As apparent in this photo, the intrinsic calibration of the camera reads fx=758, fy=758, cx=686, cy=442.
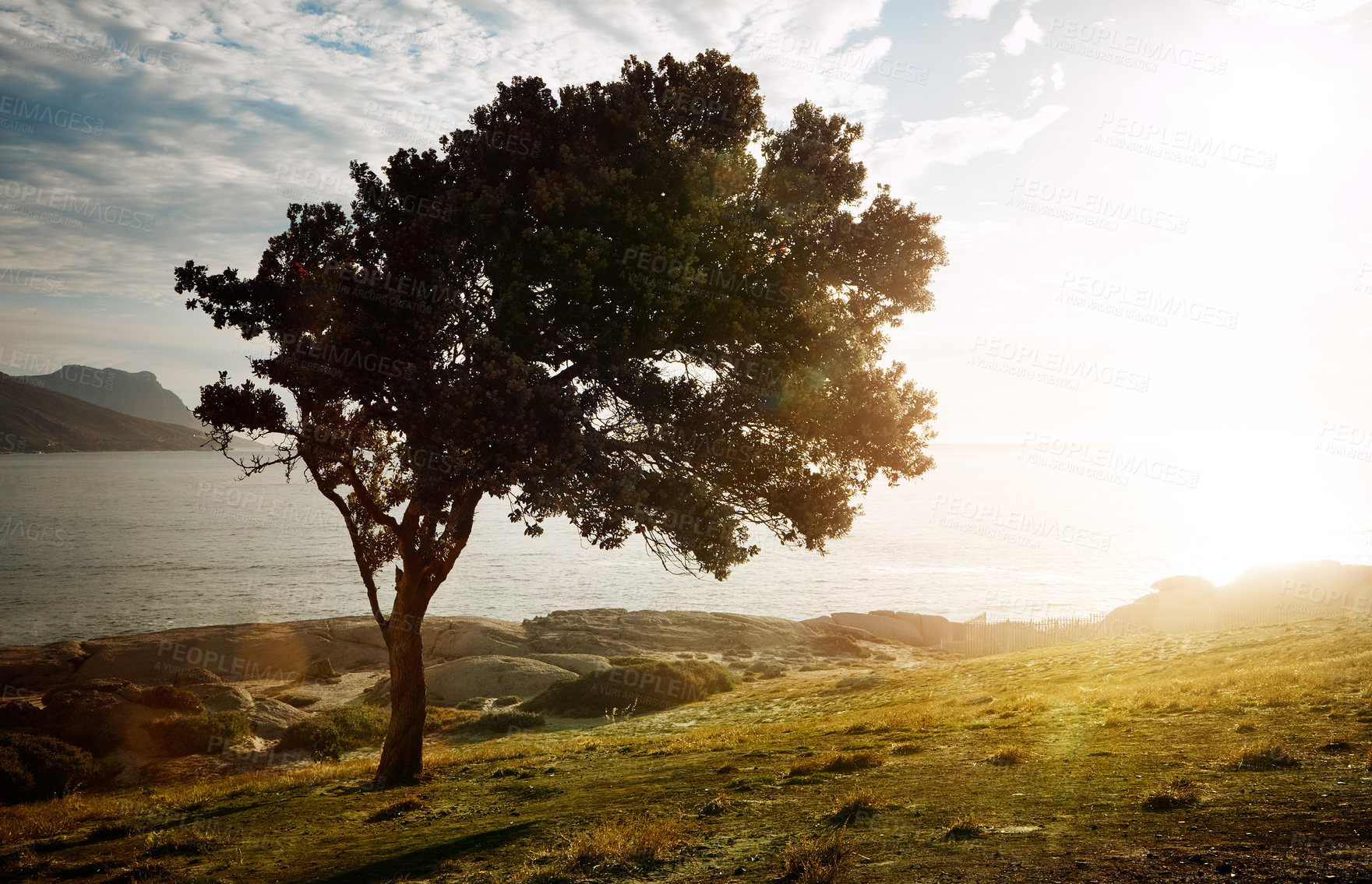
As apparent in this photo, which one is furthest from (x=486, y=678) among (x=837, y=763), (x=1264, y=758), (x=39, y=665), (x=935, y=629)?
(x=935, y=629)

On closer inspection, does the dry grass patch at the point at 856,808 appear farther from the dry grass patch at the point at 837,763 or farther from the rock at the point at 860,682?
the rock at the point at 860,682

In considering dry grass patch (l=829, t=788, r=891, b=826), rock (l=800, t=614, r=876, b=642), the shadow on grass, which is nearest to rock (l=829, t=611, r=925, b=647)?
rock (l=800, t=614, r=876, b=642)

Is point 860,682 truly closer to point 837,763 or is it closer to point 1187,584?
point 837,763

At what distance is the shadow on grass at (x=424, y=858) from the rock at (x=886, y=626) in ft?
174

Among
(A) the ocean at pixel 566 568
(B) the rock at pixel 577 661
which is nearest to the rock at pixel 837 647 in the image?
(A) the ocean at pixel 566 568

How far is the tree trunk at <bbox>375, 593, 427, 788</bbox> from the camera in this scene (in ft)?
51.5

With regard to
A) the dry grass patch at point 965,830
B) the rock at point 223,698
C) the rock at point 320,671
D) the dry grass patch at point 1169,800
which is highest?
the dry grass patch at point 1169,800

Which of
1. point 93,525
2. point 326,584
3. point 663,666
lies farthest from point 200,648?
point 93,525

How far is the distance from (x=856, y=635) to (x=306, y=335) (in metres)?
52.1

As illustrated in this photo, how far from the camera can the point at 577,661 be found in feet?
134

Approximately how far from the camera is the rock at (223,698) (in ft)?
93.1

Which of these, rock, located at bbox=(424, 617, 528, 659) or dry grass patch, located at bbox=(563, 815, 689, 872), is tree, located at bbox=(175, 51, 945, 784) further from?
rock, located at bbox=(424, 617, 528, 659)

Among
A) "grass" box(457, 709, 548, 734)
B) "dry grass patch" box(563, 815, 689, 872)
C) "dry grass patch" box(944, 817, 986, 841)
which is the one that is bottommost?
"grass" box(457, 709, 548, 734)

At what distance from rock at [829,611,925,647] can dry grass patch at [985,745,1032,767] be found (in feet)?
159
